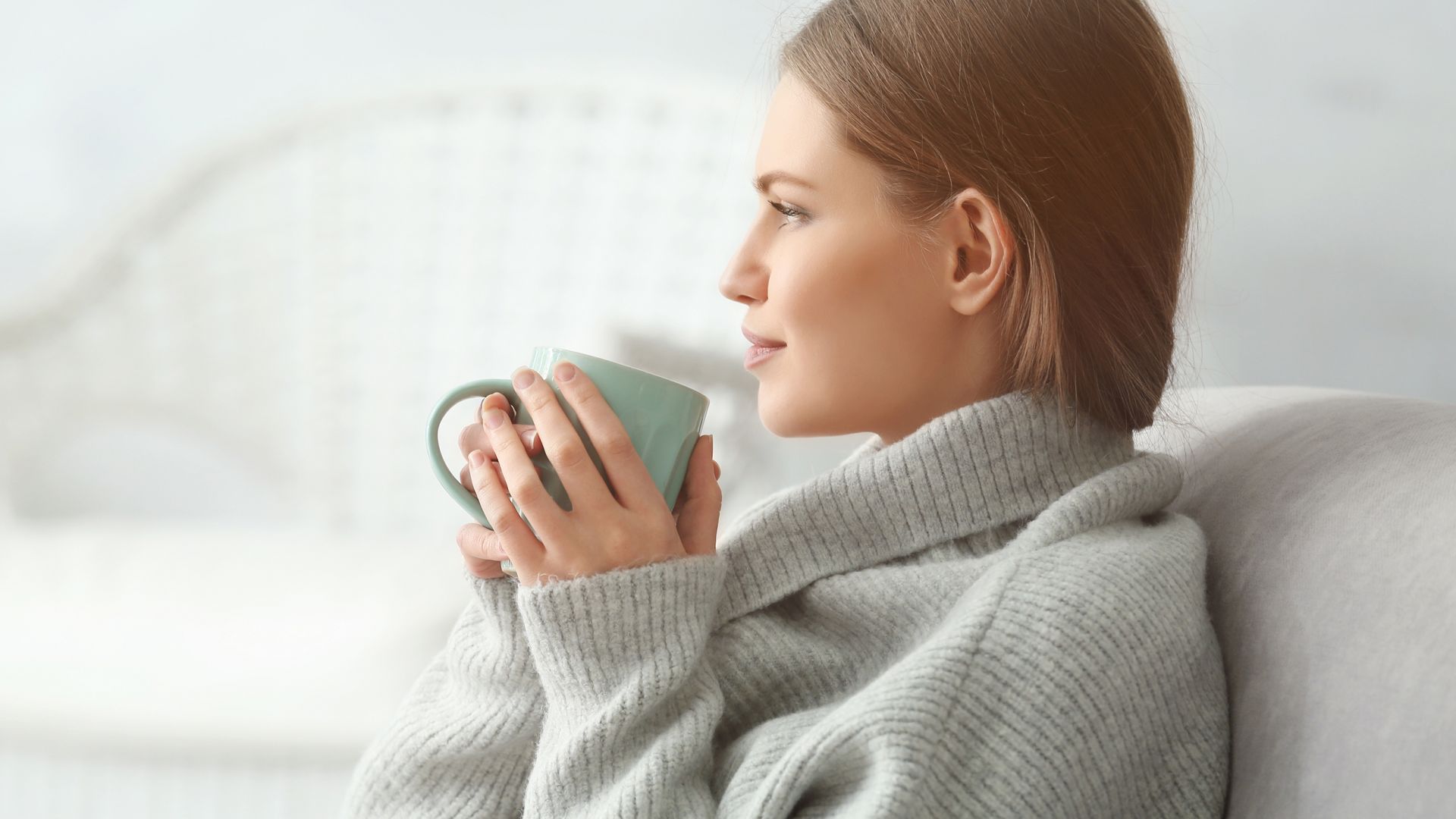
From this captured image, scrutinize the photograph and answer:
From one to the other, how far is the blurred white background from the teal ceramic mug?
398 mm

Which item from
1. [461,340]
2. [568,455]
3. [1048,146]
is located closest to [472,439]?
[568,455]

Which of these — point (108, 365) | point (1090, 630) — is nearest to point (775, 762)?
point (1090, 630)

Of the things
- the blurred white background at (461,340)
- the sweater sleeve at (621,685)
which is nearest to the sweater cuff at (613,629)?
the sweater sleeve at (621,685)

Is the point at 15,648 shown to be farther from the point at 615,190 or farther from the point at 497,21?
the point at 497,21

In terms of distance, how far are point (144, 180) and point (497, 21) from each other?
0.78 m

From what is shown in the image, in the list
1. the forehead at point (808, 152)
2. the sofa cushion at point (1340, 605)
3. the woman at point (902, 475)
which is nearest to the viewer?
the sofa cushion at point (1340, 605)

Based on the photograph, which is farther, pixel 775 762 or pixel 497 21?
pixel 497 21

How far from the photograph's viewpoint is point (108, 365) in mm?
1934

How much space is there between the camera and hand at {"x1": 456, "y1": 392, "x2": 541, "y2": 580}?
2.67ft

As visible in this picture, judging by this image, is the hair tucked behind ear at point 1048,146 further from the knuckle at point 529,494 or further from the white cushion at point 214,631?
the white cushion at point 214,631

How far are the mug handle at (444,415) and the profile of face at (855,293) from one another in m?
0.17

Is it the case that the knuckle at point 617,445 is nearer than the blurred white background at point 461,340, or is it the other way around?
the knuckle at point 617,445

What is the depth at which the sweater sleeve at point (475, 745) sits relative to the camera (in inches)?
33.2

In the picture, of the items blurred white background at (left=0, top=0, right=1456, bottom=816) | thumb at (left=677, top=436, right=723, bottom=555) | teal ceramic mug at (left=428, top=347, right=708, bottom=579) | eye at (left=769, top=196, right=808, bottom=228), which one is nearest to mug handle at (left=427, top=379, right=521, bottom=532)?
teal ceramic mug at (left=428, top=347, right=708, bottom=579)
